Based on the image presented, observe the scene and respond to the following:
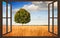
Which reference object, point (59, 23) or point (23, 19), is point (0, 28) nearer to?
point (59, 23)

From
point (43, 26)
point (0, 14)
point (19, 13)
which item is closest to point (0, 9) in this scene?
point (0, 14)

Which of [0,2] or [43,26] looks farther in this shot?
[43,26]

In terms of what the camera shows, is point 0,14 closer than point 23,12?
Yes

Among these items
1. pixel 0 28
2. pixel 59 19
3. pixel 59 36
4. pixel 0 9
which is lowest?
pixel 59 36

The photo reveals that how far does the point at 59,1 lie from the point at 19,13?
35.4 ft

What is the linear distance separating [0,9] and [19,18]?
11537 mm

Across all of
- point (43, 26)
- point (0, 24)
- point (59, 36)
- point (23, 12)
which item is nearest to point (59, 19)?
point (59, 36)

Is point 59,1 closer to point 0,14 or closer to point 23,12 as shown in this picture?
point 0,14

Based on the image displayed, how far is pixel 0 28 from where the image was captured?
17.4 feet

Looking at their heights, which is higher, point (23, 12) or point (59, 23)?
point (23, 12)

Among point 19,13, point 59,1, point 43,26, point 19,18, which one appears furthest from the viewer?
point 19,18

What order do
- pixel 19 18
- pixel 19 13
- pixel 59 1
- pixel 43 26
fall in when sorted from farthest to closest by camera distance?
pixel 19 18, pixel 19 13, pixel 43 26, pixel 59 1

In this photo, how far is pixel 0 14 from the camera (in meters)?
5.33

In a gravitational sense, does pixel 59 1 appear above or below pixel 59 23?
above
